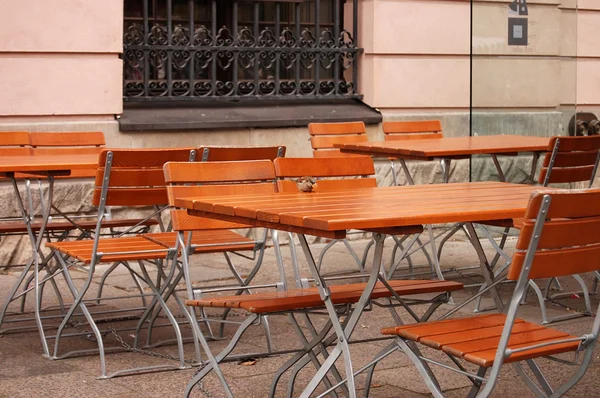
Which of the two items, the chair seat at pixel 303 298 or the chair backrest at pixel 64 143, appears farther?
the chair backrest at pixel 64 143

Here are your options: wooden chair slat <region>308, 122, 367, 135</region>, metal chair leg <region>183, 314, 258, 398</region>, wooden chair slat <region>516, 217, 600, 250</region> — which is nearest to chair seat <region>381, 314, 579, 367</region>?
wooden chair slat <region>516, 217, 600, 250</region>

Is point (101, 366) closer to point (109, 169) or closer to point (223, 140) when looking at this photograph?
point (109, 169)

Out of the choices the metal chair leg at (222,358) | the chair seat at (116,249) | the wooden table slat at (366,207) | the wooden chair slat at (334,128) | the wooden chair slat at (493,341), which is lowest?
the metal chair leg at (222,358)

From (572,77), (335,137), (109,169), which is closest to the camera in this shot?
(109,169)

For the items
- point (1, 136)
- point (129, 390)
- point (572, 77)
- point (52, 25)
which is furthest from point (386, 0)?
point (129, 390)

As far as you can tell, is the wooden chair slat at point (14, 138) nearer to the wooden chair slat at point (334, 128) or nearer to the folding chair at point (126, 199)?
the folding chair at point (126, 199)

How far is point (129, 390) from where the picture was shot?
5457mm

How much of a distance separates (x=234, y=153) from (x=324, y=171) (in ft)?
2.09

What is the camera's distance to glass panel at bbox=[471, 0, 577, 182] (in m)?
9.91

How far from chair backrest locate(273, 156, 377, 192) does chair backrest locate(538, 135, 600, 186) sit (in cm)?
177

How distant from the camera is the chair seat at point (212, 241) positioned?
240 inches

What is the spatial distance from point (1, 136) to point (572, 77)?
4831 millimetres

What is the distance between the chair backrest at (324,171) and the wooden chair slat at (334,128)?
275 centimetres

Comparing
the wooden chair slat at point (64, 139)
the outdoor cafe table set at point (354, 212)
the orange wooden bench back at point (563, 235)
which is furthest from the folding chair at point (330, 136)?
the orange wooden bench back at point (563, 235)
